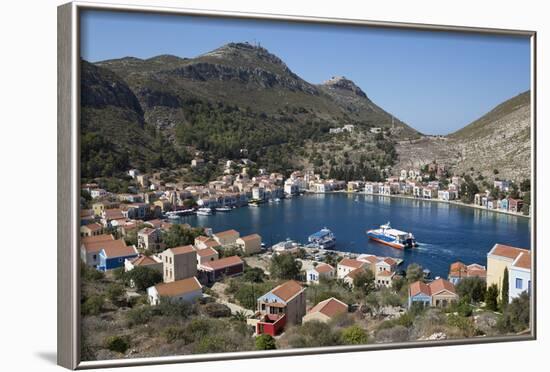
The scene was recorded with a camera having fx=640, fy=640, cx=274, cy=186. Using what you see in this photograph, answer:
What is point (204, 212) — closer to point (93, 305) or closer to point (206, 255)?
point (206, 255)

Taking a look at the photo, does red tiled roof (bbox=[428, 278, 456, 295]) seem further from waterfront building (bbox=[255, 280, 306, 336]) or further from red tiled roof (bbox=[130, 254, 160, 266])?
red tiled roof (bbox=[130, 254, 160, 266])

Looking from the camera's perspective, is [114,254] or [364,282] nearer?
[114,254]

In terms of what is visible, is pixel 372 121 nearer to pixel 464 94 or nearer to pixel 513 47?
pixel 464 94

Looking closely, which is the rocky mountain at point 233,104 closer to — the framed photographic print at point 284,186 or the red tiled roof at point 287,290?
the framed photographic print at point 284,186

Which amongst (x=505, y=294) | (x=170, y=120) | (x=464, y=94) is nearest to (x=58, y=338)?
(x=170, y=120)

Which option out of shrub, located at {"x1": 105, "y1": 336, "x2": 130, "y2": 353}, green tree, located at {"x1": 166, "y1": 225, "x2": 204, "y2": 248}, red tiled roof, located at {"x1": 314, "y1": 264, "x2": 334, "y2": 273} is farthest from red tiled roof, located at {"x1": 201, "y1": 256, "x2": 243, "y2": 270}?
shrub, located at {"x1": 105, "y1": 336, "x2": 130, "y2": 353}

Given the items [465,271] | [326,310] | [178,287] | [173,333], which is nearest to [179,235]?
[178,287]
